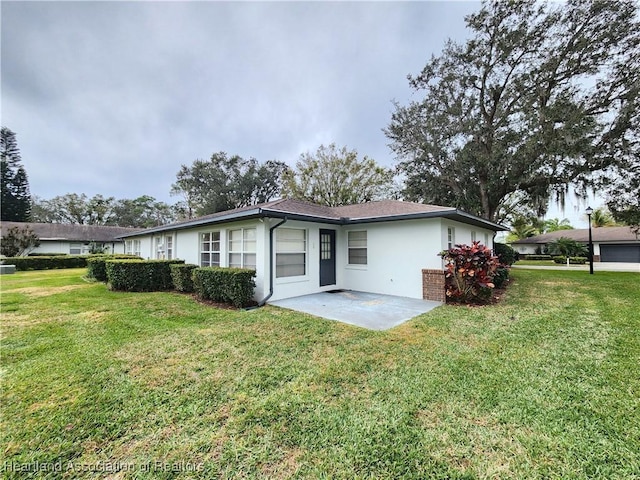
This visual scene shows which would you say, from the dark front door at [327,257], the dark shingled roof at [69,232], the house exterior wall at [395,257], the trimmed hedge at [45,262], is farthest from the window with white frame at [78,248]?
the house exterior wall at [395,257]

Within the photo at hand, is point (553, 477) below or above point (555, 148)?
below

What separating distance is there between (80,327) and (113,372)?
8.65 feet

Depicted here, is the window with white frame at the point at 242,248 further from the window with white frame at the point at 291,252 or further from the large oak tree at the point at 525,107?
the large oak tree at the point at 525,107

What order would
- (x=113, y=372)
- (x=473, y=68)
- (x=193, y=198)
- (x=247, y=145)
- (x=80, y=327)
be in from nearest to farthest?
1. (x=113, y=372)
2. (x=80, y=327)
3. (x=473, y=68)
4. (x=247, y=145)
5. (x=193, y=198)

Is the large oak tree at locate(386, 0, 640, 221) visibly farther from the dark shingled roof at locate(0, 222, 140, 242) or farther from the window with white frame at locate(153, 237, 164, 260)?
the dark shingled roof at locate(0, 222, 140, 242)

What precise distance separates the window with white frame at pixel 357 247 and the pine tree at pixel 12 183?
4280cm

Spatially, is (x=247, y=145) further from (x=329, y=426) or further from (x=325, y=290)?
(x=329, y=426)

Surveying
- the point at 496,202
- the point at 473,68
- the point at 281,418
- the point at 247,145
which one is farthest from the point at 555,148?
the point at 247,145

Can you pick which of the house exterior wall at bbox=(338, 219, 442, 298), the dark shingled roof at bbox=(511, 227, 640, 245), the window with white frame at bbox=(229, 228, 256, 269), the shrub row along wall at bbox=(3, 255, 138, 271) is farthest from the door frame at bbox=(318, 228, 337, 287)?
the dark shingled roof at bbox=(511, 227, 640, 245)

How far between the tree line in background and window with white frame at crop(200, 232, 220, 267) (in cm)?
1378

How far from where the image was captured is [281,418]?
8.00 ft

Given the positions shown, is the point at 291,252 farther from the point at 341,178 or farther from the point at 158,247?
the point at 341,178

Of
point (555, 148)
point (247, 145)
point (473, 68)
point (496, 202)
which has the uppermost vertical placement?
point (473, 68)

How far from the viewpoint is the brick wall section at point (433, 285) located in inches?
283
